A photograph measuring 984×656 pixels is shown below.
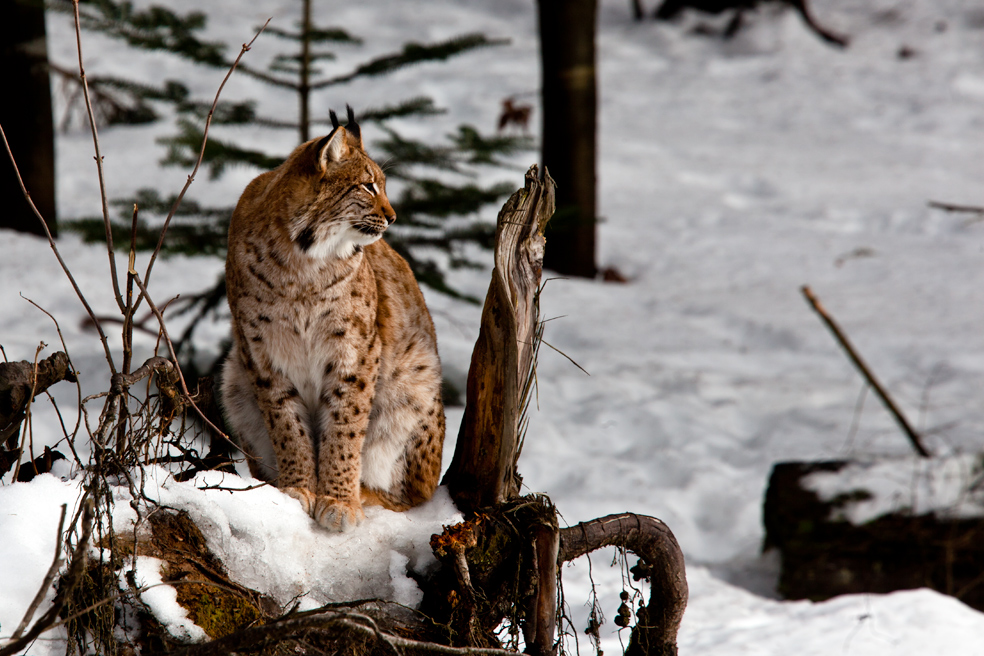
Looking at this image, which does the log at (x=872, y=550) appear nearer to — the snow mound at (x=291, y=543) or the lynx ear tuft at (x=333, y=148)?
the snow mound at (x=291, y=543)

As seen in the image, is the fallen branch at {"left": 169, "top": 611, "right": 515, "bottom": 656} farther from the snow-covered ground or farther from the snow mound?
the snow-covered ground

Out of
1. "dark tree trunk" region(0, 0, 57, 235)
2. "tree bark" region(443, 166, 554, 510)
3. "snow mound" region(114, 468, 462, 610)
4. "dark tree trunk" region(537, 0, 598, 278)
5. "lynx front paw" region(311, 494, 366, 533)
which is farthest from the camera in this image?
"dark tree trunk" region(537, 0, 598, 278)

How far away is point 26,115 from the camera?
739 cm

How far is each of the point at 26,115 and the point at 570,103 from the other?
491 centimetres

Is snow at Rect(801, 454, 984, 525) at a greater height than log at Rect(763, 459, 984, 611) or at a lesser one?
greater

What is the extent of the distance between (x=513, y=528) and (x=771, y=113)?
40.1 feet

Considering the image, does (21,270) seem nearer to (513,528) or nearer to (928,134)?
(513,528)

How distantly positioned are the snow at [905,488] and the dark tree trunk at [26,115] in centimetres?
610

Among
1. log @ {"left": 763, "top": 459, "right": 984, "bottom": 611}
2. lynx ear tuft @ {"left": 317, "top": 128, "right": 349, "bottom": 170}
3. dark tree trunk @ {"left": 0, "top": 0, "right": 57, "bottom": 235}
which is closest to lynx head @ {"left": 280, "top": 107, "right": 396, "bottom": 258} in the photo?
lynx ear tuft @ {"left": 317, "top": 128, "right": 349, "bottom": 170}

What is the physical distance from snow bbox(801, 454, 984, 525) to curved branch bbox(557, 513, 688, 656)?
110 inches

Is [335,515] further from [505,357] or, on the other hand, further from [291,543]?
[505,357]

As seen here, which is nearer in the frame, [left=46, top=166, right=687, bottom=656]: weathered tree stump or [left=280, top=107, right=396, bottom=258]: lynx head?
[left=46, top=166, right=687, bottom=656]: weathered tree stump

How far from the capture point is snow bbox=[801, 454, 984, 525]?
5.23 metres

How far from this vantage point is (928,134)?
488 inches
